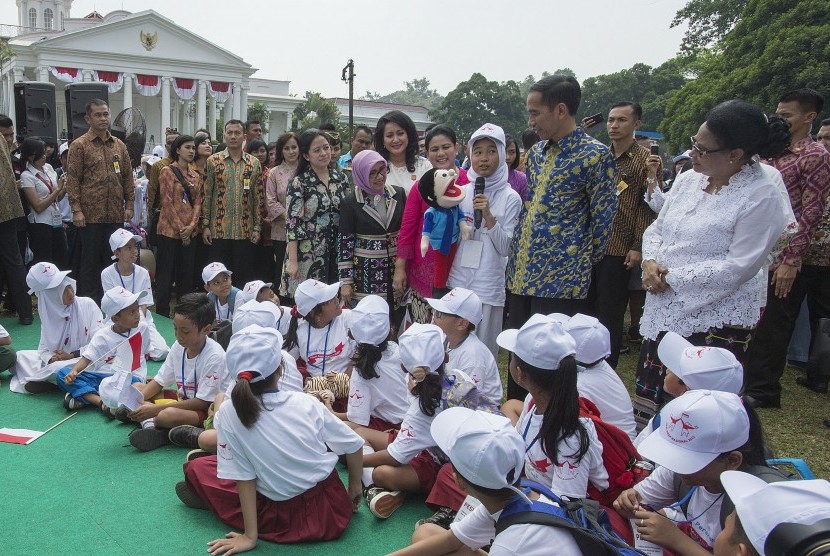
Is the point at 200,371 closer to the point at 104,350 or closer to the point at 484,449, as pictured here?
the point at 104,350

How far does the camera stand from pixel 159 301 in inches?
249

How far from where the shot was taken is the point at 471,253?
12.1ft

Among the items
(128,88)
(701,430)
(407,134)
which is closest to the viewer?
(701,430)

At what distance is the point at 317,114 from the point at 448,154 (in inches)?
1493

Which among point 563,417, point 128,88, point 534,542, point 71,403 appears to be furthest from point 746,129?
point 128,88

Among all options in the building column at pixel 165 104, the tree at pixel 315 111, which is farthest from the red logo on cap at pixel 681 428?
the building column at pixel 165 104

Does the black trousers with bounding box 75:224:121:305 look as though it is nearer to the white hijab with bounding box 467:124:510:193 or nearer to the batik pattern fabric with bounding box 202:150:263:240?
the batik pattern fabric with bounding box 202:150:263:240

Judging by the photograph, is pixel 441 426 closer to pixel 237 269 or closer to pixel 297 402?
pixel 297 402

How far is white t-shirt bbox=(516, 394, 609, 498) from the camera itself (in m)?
2.25

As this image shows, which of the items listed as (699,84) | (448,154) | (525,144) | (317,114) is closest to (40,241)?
(448,154)

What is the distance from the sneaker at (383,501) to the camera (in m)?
2.87

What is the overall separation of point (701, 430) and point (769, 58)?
16.6 meters

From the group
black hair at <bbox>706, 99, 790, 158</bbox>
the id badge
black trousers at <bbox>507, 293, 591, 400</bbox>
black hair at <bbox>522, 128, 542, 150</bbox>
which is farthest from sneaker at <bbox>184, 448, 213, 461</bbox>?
black hair at <bbox>522, 128, 542, 150</bbox>

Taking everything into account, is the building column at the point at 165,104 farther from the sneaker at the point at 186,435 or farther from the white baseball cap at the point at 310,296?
the sneaker at the point at 186,435
